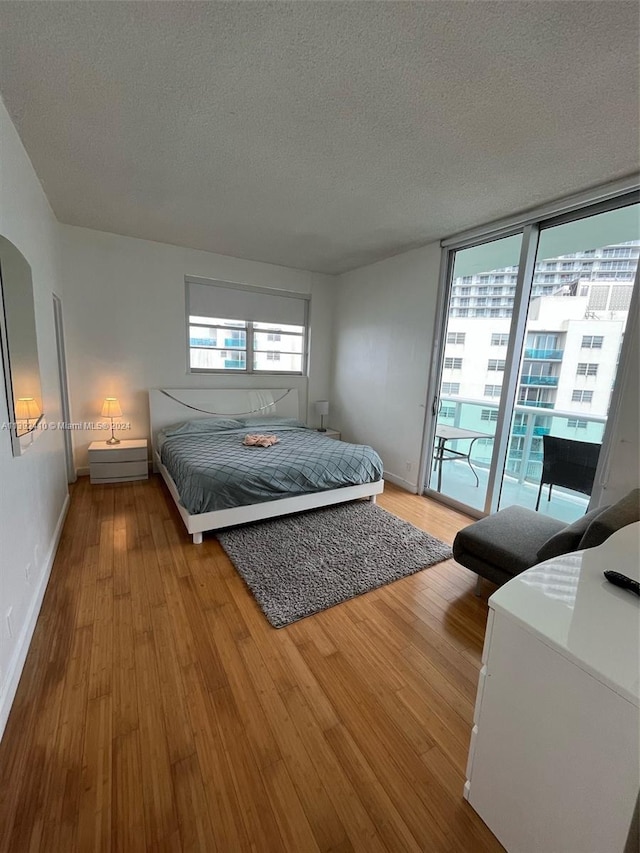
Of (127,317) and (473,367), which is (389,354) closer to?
(473,367)

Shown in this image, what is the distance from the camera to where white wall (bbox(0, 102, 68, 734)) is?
1486 mm

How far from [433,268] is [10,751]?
169 inches

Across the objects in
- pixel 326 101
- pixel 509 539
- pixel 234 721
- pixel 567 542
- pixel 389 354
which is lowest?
pixel 234 721

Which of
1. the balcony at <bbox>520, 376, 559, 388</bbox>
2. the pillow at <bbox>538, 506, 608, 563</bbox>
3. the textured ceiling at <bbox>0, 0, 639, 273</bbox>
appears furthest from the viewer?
the balcony at <bbox>520, 376, 559, 388</bbox>

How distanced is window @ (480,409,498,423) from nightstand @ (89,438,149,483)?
3.58 m

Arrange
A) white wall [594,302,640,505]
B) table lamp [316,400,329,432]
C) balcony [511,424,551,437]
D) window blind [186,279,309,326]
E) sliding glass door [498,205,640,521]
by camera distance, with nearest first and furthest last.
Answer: white wall [594,302,640,505] < sliding glass door [498,205,640,521] < balcony [511,424,551,437] < window blind [186,279,309,326] < table lamp [316,400,329,432]

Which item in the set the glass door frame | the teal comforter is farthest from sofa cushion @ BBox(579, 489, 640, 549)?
the teal comforter

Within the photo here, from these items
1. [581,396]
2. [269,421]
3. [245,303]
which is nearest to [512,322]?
[581,396]

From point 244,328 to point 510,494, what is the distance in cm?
369

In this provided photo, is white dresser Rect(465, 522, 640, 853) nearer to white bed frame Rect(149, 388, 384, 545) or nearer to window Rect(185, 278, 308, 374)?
white bed frame Rect(149, 388, 384, 545)

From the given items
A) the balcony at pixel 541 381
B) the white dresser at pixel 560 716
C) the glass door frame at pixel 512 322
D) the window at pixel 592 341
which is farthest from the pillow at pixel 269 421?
the white dresser at pixel 560 716

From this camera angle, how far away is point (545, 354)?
9.34ft

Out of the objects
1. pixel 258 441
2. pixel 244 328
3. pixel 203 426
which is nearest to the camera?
pixel 258 441

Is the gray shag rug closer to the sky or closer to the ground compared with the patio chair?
closer to the ground
